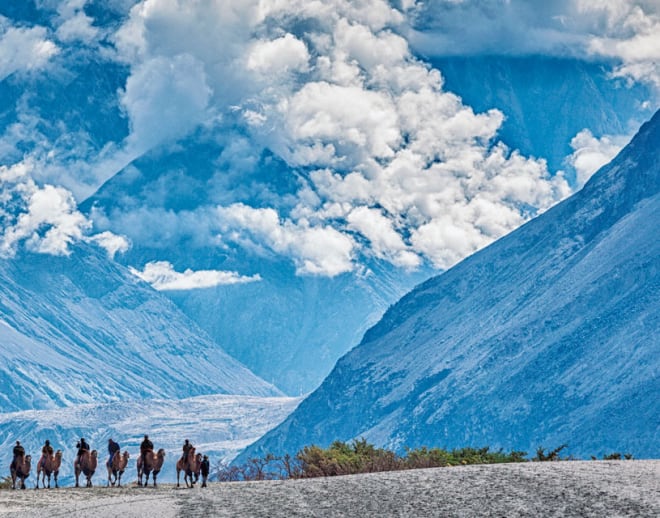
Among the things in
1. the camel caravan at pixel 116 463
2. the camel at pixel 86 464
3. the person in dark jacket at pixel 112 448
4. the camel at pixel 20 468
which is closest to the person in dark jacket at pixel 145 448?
the camel caravan at pixel 116 463

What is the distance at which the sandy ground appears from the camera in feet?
161

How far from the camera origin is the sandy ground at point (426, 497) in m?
49.0

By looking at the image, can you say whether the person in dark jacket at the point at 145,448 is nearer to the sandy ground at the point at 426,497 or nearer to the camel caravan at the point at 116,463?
the camel caravan at the point at 116,463

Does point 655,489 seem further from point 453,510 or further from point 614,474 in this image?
point 453,510

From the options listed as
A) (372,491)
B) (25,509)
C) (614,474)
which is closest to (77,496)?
(25,509)

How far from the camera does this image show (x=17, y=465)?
232 ft

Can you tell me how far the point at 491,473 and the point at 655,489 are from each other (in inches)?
363

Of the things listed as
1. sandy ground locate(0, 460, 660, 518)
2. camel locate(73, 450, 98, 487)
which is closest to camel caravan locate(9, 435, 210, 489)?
camel locate(73, 450, 98, 487)

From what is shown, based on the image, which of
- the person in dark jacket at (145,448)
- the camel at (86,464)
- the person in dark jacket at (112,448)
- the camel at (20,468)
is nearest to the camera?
the person in dark jacket at (145,448)

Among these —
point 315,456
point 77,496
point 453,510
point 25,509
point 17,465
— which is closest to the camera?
point 453,510

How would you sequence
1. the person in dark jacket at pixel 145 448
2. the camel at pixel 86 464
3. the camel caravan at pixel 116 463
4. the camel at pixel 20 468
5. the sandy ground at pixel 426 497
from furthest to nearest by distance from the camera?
the camel at pixel 20 468 < the camel at pixel 86 464 < the person in dark jacket at pixel 145 448 < the camel caravan at pixel 116 463 < the sandy ground at pixel 426 497

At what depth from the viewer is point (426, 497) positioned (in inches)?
2071

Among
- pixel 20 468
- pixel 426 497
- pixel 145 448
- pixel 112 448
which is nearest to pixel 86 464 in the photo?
pixel 112 448

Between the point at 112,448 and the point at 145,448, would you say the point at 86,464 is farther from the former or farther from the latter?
the point at 145,448
